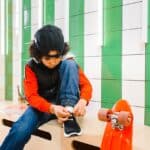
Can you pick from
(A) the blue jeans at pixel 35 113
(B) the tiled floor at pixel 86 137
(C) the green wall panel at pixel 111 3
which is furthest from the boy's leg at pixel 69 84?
(C) the green wall panel at pixel 111 3

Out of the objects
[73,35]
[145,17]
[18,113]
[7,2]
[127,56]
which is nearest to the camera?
[145,17]

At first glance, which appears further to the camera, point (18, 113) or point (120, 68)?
point (18, 113)

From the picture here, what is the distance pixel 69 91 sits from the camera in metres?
1.20

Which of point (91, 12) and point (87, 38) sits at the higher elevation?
point (91, 12)

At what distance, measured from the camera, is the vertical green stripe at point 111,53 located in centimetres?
149

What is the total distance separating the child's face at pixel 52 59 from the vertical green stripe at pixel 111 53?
35 centimetres

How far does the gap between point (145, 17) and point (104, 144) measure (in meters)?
0.77

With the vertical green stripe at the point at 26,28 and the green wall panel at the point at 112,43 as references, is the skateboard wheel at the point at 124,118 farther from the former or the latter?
the vertical green stripe at the point at 26,28

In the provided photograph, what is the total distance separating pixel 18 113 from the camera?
162 cm

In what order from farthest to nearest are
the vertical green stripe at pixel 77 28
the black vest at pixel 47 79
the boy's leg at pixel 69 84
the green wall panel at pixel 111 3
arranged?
the vertical green stripe at pixel 77 28 < the green wall panel at pixel 111 3 < the black vest at pixel 47 79 < the boy's leg at pixel 69 84

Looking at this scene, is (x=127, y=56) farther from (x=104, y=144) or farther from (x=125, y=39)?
(x=104, y=144)

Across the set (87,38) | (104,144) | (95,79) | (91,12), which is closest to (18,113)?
(95,79)

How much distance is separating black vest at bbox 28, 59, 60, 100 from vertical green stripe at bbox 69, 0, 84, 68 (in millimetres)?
399

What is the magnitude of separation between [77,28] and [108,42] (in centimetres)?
27
